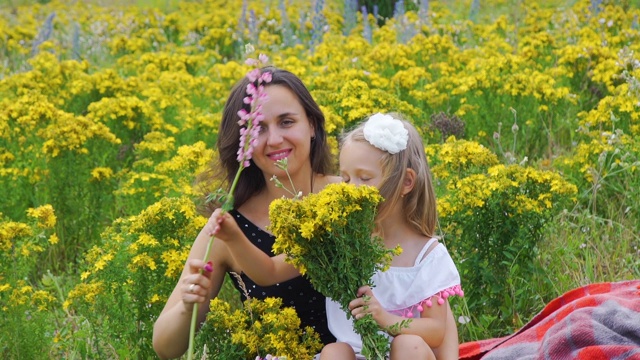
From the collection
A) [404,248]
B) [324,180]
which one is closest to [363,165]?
[404,248]

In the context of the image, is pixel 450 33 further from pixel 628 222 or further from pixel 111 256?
pixel 111 256

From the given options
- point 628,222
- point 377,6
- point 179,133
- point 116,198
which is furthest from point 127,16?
point 628,222

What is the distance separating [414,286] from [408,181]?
352 mm

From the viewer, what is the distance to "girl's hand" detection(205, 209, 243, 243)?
8.16 ft

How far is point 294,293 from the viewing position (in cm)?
334

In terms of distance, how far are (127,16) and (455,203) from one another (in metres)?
7.03

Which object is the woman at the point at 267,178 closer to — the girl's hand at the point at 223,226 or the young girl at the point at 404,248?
the young girl at the point at 404,248

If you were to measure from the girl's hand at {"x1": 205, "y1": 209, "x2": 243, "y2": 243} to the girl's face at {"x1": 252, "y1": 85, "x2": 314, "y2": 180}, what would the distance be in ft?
1.92

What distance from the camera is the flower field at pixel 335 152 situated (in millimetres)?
3604

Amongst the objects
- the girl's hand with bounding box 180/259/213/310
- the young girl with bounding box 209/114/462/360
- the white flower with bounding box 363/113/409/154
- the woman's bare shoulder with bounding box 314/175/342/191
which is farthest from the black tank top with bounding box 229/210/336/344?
the girl's hand with bounding box 180/259/213/310

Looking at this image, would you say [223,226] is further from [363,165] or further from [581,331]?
[581,331]

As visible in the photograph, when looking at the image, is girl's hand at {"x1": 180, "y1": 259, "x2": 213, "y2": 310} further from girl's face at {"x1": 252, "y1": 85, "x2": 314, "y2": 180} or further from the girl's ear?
the girl's ear

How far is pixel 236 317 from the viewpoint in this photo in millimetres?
3006

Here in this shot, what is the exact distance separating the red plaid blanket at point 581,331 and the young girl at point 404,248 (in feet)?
1.18
